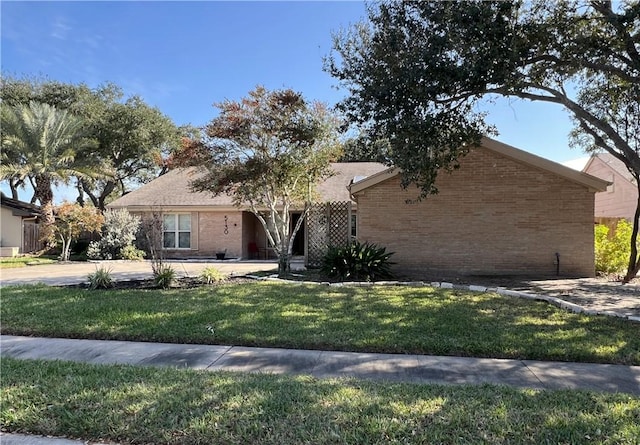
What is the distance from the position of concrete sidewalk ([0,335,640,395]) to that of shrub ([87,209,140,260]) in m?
15.0

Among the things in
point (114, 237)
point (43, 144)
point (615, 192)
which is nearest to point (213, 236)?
point (114, 237)

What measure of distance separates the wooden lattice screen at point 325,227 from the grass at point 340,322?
5.54 meters

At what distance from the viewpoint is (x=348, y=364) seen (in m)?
4.89

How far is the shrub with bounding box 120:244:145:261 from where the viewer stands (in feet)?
63.9

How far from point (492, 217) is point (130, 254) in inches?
639

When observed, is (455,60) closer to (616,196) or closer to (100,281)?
(100,281)

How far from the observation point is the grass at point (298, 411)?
3.09 metres

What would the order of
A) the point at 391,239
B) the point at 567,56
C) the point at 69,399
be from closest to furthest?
1. the point at 69,399
2. the point at 567,56
3. the point at 391,239

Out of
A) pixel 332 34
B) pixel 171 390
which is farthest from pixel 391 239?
pixel 171 390

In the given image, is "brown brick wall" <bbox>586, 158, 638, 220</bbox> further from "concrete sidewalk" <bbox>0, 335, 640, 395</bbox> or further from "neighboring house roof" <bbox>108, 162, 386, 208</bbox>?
"concrete sidewalk" <bbox>0, 335, 640, 395</bbox>

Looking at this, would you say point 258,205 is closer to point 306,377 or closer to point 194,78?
point 194,78

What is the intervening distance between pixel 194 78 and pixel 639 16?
13153 millimetres

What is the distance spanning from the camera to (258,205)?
1420cm

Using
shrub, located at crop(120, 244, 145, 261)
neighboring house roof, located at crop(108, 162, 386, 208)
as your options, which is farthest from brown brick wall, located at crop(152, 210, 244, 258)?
shrub, located at crop(120, 244, 145, 261)
